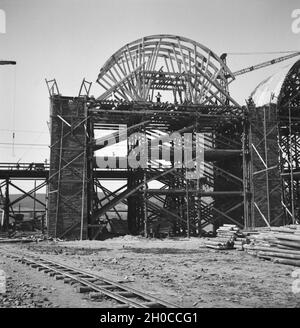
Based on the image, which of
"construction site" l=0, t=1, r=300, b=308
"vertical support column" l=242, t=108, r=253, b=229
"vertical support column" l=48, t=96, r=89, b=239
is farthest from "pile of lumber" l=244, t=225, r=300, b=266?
"vertical support column" l=48, t=96, r=89, b=239

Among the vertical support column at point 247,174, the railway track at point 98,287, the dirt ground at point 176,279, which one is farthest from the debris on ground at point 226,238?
the railway track at point 98,287

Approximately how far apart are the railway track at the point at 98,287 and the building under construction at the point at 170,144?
11302mm

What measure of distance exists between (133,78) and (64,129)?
17.0ft

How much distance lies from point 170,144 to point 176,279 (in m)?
17.8

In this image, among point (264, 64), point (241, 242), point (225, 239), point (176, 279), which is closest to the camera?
point (176, 279)

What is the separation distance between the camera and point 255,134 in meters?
26.2

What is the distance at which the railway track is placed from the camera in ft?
24.3

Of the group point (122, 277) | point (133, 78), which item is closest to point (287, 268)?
point (122, 277)

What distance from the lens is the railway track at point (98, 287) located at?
7402 mm

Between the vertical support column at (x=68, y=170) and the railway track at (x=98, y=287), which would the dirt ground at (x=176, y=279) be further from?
the vertical support column at (x=68, y=170)

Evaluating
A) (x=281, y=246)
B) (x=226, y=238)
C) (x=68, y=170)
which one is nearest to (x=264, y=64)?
(x=68, y=170)

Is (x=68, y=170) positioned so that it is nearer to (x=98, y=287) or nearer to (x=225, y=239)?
(x=225, y=239)

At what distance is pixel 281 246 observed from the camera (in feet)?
44.2

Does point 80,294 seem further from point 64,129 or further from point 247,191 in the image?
point 247,191
